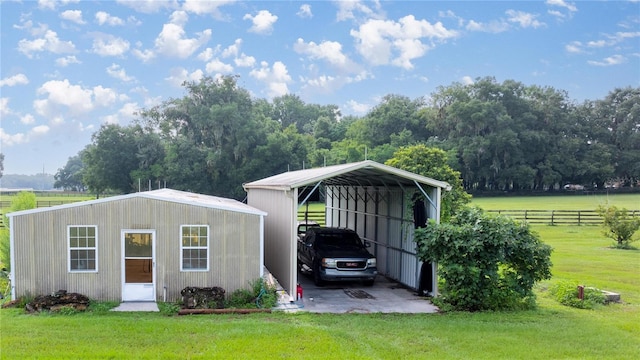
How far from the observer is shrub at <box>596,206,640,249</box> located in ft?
68.4

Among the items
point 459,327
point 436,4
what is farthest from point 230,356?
point 436,4

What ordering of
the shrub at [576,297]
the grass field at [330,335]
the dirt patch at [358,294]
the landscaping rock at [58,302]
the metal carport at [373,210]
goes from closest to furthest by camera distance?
the grass field at [330,335] < the landscaping rock at [58,302] < the shrub at [576,297] < the metal carport at [373,210] < the dirt patch at [358,294]

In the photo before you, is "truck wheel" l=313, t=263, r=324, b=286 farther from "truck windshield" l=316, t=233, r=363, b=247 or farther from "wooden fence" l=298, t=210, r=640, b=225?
"wooden fence" l=298, t=210, r=640, b=225

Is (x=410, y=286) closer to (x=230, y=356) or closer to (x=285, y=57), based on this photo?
(x=230, y=356)

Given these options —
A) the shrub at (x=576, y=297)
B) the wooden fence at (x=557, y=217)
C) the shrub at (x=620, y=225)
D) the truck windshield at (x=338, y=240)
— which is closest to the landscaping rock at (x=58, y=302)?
the truck windshield at (x=338, y=240)

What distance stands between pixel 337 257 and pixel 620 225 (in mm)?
15044

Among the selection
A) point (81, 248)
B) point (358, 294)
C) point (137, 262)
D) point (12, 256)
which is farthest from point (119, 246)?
point (358, 294)

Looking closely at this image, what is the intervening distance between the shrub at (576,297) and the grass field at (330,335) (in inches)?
13.4

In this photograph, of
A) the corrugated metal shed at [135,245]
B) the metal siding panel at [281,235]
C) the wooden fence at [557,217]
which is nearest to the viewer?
the corrugated metal shed at [135,245]

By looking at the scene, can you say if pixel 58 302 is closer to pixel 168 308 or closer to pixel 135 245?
pixel 135 245

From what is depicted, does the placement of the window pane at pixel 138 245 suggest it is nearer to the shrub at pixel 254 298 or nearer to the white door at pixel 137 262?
the white door at pixel 137 262

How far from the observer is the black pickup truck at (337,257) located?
12.8 m

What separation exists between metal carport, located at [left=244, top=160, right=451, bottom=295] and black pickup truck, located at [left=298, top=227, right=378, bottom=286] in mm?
1026

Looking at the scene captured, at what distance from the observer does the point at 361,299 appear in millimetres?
11750
